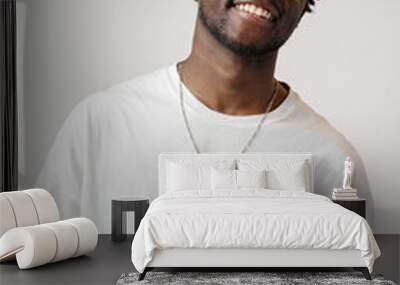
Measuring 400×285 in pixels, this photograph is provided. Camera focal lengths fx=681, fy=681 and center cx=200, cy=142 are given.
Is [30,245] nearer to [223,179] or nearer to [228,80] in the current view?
[223,179]

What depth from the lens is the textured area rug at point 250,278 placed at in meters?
4.69

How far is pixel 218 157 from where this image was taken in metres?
6.70

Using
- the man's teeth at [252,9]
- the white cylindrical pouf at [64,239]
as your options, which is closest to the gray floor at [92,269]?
the white cylindrical pouf at [64,239]

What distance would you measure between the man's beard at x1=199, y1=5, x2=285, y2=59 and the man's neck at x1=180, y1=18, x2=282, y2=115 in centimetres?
5

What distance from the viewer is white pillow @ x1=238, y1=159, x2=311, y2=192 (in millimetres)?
6422

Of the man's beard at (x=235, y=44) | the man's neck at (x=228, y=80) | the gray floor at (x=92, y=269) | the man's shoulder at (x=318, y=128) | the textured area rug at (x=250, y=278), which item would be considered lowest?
the gray floor at (x=92, y=269)

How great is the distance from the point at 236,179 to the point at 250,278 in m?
1.66

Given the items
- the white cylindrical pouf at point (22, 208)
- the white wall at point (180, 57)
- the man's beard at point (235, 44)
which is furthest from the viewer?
the white wall at point (180, 57)

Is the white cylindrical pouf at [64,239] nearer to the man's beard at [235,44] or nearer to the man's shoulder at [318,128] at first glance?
the man's beard at [235,44]

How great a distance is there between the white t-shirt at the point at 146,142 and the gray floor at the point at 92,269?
873 mm

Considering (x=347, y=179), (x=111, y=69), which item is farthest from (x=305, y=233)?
(x=111, y=69)

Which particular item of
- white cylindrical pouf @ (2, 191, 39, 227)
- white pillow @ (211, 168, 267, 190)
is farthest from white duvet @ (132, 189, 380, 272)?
white pillow @ (211, 168, 267, 190)

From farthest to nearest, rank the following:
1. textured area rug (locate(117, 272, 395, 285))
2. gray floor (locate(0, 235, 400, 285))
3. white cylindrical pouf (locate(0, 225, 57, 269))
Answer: white cylindrical pouf (locate(0, 225, 57, 269)), gray floor (locate(0, 235, 400, 285)), textured area rug (locate(117, 272, 395, 285))

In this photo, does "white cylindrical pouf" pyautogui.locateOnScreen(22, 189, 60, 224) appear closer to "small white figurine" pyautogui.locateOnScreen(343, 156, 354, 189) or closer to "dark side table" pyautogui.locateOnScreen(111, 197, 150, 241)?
"dark side table" pyautogui.locateOnScreen(111, 197, 150, 241)
